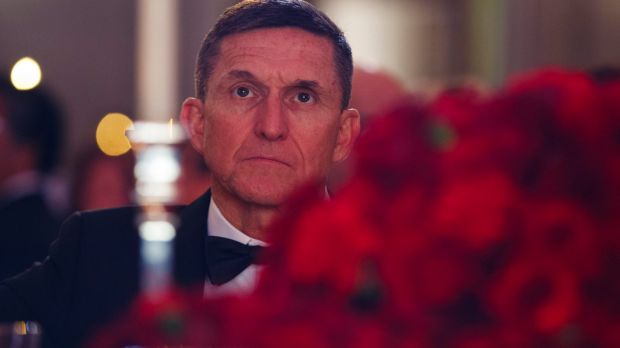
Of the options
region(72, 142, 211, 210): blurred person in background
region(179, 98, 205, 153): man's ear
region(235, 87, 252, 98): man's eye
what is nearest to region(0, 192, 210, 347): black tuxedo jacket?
region(179, 98, 205, 153): man's ear

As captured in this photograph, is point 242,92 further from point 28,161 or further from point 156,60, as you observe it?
point 156,60

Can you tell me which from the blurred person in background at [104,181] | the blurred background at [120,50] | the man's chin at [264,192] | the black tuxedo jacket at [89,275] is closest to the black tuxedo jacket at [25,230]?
the blurred person in background at [104,181]

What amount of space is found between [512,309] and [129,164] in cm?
423

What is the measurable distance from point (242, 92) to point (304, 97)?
0.35 ft

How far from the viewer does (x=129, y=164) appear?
488 centimetres

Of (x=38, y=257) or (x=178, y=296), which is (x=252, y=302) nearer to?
(x=178, y=296)

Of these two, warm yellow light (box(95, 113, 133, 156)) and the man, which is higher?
the man

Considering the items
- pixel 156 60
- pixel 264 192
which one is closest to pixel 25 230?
pixel 264 192

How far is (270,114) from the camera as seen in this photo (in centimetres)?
176

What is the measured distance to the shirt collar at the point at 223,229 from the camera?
6.11 feet

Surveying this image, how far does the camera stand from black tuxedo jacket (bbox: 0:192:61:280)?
10.4ft

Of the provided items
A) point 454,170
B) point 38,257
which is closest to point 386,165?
point 454,170

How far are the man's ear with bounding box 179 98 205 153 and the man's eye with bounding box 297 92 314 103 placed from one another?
0.22 m

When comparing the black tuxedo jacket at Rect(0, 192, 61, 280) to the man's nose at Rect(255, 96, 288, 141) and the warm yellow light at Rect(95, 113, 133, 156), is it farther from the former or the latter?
the man's nose at Rect(255, 96, 288, 141)
